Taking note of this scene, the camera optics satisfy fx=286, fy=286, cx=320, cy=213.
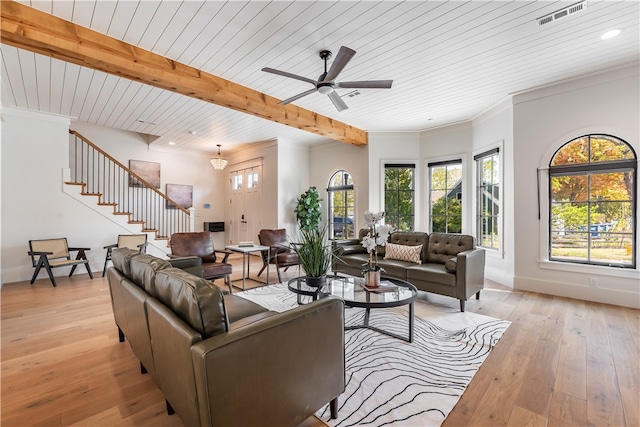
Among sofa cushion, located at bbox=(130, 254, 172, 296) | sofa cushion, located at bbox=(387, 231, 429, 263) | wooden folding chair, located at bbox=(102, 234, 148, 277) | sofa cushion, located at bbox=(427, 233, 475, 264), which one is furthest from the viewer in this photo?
wooden folding chair, located at bbox=(102, 234, 148, 277)

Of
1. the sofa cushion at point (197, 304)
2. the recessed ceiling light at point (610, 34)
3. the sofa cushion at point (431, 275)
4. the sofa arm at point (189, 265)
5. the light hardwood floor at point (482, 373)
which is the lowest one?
the light hardwood floor at point (482, 373)

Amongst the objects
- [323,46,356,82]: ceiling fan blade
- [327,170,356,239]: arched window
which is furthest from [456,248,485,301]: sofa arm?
[327,170,356,239]: arched window

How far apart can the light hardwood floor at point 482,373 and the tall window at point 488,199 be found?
1744 millimetres

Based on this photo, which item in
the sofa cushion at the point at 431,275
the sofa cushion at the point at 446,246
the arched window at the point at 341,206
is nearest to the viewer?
the sofa cushion at the point at 431,275

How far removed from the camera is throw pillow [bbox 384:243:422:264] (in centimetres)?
423

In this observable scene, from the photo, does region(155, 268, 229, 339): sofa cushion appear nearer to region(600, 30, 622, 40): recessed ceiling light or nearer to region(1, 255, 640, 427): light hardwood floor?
region(1, 255, 640, 427): light hardwood floor

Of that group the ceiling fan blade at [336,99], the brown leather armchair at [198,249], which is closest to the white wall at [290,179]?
the brown leather armchair at [198,249]

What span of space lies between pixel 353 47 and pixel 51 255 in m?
5.88

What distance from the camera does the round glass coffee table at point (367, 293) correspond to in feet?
8.30

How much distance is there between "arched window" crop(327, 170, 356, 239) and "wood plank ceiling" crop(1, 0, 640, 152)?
82.5 inches

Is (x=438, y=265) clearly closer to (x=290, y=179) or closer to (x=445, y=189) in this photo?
(x=445, y=189)

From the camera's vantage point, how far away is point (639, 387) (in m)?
2.04

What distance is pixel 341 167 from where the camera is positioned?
271 inches

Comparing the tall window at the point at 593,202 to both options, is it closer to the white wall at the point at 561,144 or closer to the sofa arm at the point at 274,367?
A: the white wall at the point at 561,144
